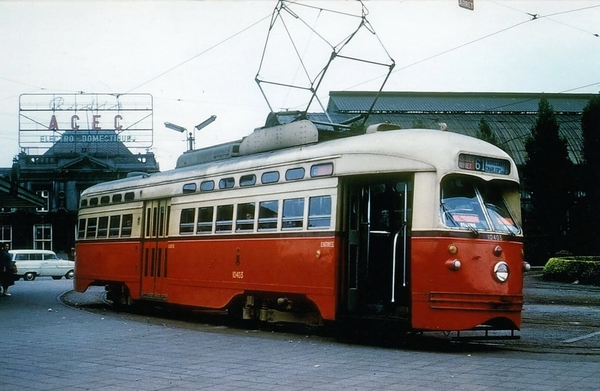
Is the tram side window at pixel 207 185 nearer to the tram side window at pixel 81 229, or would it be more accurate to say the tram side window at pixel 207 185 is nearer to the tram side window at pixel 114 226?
the tram side window at pixel 114 226

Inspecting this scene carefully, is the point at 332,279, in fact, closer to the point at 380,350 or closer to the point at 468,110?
the point at 380,350

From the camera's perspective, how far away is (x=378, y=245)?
469 inches

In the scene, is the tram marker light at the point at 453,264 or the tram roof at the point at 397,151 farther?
the tram roof at the point at 397,151

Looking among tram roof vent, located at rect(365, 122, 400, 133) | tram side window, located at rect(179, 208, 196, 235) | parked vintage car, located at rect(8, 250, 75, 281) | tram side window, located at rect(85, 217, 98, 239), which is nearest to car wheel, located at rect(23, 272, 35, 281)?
parked vintage car, located at rect(8, 250, 75, 281)

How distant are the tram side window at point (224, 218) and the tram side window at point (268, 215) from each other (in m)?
1.00

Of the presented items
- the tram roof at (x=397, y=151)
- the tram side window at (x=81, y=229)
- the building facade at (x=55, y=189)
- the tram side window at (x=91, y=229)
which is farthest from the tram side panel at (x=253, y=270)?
the building facade at (x=55, y=189)

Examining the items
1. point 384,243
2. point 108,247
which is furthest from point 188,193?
point 384,243

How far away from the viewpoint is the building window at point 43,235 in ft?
207

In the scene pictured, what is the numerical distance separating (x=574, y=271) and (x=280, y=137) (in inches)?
731

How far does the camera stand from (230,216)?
1477 cm

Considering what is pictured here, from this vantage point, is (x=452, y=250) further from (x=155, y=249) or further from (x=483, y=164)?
(x=155, y=249)

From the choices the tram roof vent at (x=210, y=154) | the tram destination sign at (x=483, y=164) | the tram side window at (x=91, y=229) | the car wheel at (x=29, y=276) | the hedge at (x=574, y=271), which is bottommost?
the car wheel at (x=29, y=276)

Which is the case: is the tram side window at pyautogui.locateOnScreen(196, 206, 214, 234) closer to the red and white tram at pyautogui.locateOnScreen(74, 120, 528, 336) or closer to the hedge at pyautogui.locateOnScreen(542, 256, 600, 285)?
the red and white tram at pyautogui.locateOnScreen(74, 120, 528, 336)

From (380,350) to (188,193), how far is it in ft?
21.6
